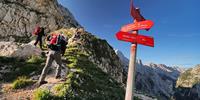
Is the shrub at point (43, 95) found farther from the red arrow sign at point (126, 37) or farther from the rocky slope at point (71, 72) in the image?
the red arrow sign at point (126, 37)

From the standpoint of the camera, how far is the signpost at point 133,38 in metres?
12.9

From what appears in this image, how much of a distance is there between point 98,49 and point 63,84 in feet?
121

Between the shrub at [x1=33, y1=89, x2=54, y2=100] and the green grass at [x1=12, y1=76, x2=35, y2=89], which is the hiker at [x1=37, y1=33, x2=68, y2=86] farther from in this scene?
the shrub at [x1=33, y1=89, x2=54, y2=100]

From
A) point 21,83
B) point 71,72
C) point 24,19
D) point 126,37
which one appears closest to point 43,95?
point 21,83

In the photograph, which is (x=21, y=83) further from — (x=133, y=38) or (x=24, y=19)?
(x=24, y=19)

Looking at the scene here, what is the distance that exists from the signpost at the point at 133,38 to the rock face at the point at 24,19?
6401 cm

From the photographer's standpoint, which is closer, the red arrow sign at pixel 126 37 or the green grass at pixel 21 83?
the red arrow sign at pixel 126 37

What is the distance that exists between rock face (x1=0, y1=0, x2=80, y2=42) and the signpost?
64009 mm

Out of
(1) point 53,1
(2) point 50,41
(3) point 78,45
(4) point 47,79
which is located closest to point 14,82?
(4) point 47,79

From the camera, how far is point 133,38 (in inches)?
524

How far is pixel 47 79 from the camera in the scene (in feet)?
76.0

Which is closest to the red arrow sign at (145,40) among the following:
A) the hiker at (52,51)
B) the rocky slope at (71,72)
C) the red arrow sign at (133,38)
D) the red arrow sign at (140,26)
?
the red arrow sign at (133,38)

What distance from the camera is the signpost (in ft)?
42.4

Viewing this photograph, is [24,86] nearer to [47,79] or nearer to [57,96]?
[47,79]
